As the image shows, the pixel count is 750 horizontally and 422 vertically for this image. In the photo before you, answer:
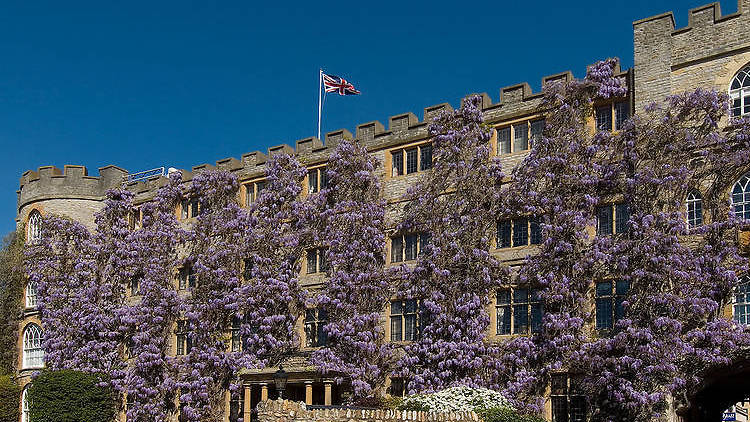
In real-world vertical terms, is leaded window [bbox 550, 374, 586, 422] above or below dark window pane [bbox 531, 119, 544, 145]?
below

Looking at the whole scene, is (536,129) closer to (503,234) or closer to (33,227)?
(503,234)

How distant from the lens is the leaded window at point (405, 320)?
1217 inches

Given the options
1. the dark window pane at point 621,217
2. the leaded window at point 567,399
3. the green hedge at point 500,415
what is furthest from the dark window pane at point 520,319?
the green hedge at point 500,415

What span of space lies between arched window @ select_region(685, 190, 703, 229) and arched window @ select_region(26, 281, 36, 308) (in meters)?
31.5

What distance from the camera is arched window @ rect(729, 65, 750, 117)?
25.8m

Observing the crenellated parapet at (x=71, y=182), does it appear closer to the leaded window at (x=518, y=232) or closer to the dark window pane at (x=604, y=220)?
the leaded window at (x=518, y=232)

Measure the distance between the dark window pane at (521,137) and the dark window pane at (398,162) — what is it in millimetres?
4667

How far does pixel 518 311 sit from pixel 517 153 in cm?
534

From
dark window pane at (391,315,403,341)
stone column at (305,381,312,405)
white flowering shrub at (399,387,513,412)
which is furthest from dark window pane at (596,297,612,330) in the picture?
stone column at (305,381,312,405)

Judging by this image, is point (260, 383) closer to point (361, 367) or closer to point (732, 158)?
point (361, 367)

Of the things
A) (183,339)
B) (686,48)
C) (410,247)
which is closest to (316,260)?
(410,247)

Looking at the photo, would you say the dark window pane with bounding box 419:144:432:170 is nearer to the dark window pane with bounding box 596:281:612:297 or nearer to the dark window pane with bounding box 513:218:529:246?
the dark window pane with bounding box 513:218:529:246

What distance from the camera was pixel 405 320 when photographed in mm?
31297

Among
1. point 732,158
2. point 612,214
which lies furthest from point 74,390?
point 732,158
